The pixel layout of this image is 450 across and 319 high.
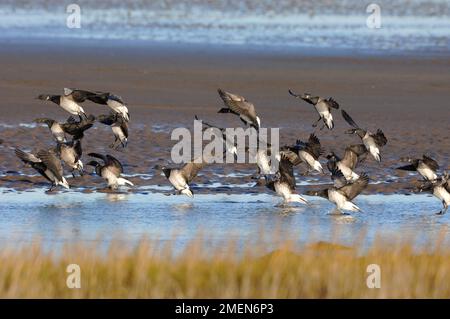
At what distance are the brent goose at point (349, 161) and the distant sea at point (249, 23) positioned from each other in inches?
623

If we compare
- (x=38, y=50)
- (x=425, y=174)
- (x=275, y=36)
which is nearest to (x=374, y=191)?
(x=425, y=174)

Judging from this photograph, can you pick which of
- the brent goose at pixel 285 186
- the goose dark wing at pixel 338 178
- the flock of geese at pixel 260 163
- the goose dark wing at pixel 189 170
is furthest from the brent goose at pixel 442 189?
the goose dark wing at pixel 189 170

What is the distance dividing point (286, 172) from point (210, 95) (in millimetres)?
9707

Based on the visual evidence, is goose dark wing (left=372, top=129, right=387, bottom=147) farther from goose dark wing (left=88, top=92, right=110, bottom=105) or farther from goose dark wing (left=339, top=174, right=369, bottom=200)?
goose dark wing (left=88, top=92, right=110, bottom=105)

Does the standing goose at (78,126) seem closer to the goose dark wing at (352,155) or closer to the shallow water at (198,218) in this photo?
the shallow water at (198,218)

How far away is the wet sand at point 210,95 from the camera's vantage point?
717 inches

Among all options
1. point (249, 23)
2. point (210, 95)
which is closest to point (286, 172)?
point (210, 95)

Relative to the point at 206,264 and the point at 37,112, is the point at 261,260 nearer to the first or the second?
the point at 206,264

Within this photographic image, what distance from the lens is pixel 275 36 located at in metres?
34.8

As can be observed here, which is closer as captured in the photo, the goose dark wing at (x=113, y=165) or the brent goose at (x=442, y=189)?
the brent goose at (x=442, y=189)

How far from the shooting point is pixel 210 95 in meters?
24.9

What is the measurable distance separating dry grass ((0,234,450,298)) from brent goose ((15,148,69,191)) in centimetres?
533

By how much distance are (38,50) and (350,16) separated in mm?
13782
